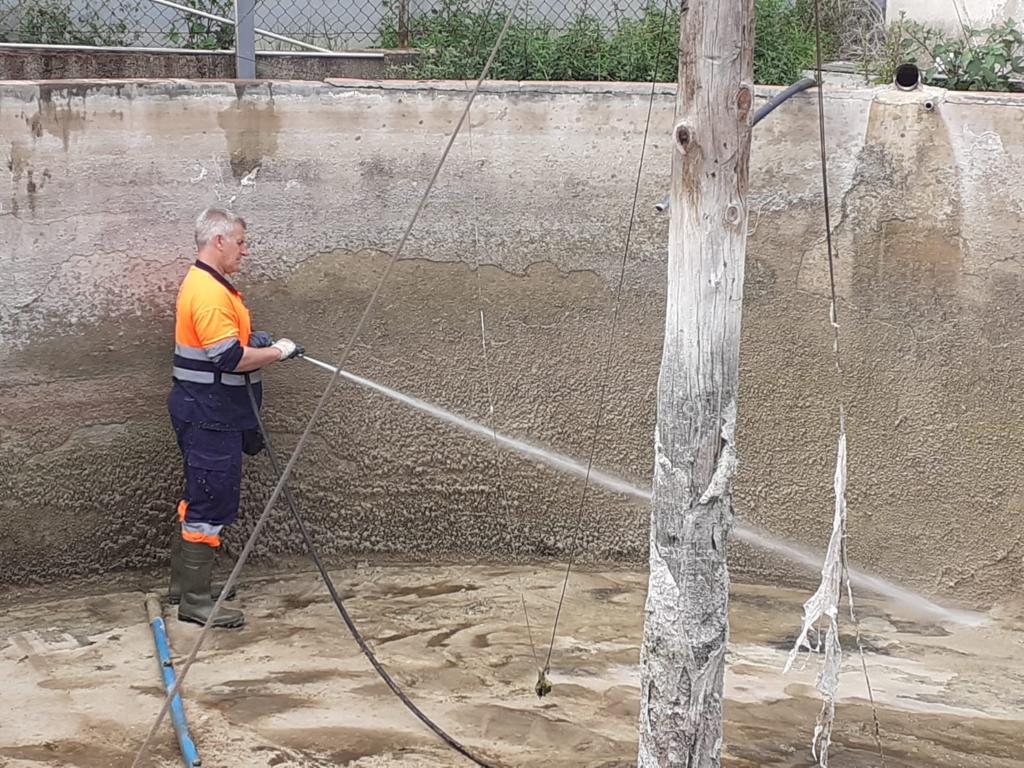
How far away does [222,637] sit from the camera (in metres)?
5.39

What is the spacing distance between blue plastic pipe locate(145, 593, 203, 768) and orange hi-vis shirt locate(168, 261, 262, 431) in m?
0.85

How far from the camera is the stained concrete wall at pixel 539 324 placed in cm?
560

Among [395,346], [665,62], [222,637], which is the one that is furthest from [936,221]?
[222,637]

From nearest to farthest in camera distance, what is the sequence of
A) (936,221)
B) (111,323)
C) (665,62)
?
(111,323)
(936,221)
(665,62)

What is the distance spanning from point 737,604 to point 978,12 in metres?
3.75

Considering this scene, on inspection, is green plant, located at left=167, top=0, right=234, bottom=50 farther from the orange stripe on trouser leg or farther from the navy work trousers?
the orange stripe on trouser leg

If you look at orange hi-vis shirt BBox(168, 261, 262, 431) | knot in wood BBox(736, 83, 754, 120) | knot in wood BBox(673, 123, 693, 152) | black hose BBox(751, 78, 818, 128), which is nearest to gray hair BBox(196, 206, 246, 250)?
orange hi-vis shirt BBox(168, 261, 262, 431)

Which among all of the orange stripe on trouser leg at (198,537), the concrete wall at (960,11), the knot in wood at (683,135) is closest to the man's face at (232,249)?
the orange stripe on trouser leg at (198,537)

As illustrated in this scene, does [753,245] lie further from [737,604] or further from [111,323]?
[111,323]

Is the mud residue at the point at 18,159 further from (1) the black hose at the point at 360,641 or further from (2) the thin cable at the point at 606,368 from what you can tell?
(2) the thin cable at the point at 606,368

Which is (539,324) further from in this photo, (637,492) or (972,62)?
(972,62)

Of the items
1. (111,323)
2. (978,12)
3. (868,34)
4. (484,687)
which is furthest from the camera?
(868,34)

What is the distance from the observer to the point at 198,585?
5.41m

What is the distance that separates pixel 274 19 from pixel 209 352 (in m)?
2.66
